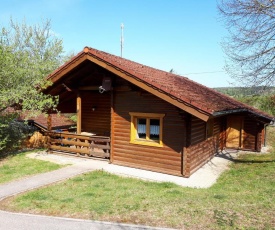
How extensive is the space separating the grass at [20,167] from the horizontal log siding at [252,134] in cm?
1122

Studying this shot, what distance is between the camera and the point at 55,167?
→ 34.2ft

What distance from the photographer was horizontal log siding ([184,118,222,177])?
9469mm

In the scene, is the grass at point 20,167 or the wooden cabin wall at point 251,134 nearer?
the grass at point 20,167

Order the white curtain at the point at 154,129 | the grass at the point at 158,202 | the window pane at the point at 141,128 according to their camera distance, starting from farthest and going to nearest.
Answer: the window pane at the point at 141,128
the white curtain at the point at 154,129
the grass at the point at 158,202

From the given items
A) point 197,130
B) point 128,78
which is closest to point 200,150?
point 197,130

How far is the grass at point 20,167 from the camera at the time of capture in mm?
9406

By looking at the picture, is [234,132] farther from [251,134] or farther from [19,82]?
[19,82]

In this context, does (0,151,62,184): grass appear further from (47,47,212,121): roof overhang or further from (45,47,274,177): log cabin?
(47,47,212,121): roof overhang

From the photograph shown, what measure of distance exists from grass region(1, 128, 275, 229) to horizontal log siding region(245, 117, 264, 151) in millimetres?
6550

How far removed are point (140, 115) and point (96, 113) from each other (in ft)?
14.4

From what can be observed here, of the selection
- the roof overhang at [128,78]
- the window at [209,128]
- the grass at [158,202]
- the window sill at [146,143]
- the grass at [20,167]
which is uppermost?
the roof overhang at [128,78]

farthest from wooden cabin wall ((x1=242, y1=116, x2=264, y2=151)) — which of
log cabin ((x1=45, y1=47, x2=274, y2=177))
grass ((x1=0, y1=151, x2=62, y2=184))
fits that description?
grass ((x1=0, y1=151, x2=62, y2=184))

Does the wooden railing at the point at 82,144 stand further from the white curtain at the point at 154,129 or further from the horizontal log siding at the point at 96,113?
the white curtain at the point at 154,129

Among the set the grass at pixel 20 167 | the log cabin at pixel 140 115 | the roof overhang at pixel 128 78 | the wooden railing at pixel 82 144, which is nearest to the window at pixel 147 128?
the log cabin at pixel 140 115
